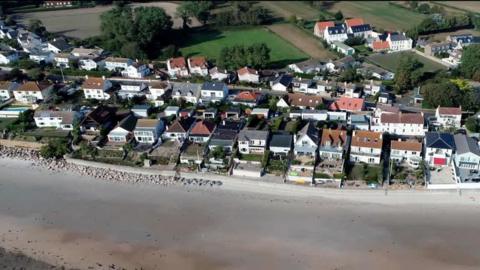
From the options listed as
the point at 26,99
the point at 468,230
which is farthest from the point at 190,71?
the point at 468,230

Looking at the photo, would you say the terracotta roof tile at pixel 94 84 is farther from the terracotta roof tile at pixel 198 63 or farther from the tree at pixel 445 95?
the tree at pixel 445 95

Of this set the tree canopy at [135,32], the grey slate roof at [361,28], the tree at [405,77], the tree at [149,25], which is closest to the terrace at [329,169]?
the tree at [405,77]

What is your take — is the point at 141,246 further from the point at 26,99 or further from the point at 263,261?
the point at 26,99

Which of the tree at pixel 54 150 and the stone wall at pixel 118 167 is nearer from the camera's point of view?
the stone wall at pixel 118 167

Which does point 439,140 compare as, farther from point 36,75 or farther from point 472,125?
point 36,75

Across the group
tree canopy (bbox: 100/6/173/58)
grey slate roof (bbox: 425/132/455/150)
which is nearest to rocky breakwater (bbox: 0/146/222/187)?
grey slate roof (bbox: 425/132/455/150)

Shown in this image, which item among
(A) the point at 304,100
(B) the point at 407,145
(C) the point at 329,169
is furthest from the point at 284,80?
(B) the point at 407,145
